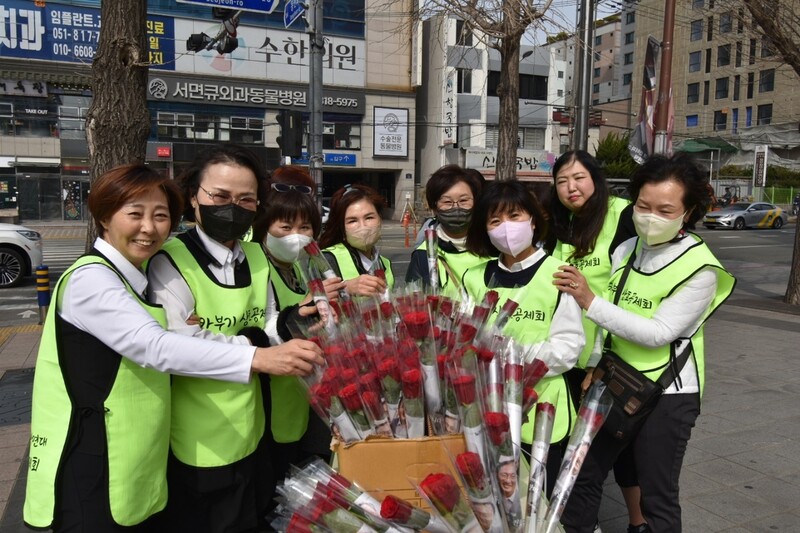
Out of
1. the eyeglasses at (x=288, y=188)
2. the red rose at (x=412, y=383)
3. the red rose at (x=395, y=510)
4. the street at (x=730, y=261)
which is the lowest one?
the street at (x=730, y=261)

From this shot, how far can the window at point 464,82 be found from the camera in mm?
35062

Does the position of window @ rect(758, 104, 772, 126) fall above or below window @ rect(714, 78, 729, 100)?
below

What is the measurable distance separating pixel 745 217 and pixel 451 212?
95.9 feet

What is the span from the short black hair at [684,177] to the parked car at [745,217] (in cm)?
2774

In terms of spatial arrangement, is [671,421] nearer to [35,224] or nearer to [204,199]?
[204,199]

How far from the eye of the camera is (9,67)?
28078 mm

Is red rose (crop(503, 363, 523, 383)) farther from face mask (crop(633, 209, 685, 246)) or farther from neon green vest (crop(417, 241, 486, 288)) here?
neon green vest (crop(417, 241, 486, 288))

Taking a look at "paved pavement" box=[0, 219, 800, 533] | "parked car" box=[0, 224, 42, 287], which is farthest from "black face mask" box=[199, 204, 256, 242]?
"parked car" box=[0, 224, 42, 287]

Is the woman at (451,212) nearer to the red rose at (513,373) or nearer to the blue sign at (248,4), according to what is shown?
the red rose at (513,373)

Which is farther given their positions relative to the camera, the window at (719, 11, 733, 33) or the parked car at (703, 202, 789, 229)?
the parked car at (703, 202, 789, 229)

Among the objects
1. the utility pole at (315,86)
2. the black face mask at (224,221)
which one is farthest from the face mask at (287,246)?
the utility pole at (315,86)

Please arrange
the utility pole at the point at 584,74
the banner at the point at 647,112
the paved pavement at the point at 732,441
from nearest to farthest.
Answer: the paved pavement at the point at 732,441 → the banner at the point at 647,112 → the utility pole at the point at 584,74

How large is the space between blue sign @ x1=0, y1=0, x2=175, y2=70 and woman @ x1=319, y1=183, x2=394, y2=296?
2758cm

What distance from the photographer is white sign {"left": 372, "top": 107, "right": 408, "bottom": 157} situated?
1329 inches
